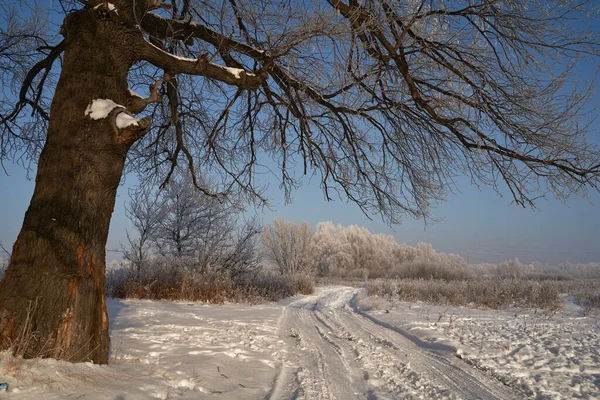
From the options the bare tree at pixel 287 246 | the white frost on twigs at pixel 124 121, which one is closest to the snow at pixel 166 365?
the white frost on twigs at pixel 124 121

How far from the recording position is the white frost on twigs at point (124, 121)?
10.2 feet

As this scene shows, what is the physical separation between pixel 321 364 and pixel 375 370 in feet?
1.88

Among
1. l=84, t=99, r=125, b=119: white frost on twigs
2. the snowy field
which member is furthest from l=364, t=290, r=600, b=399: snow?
l=84, t=99, r=125, b=119: white frost on twigs

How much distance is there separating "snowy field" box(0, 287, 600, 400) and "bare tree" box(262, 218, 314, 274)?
65.9 ft

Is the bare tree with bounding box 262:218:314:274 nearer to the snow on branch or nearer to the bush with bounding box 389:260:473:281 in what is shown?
the bush with bounding box 389:260:473:281

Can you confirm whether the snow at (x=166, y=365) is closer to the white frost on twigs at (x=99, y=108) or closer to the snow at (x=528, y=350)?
the white frost on twigs at (x=99, y=108)

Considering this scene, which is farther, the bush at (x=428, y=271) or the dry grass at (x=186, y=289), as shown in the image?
the bush at (x=428, y=271)

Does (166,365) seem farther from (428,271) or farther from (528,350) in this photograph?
(428,271)

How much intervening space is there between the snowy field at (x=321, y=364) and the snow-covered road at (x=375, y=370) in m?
0.01

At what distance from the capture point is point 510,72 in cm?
479

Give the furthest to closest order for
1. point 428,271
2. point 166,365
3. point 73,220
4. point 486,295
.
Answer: point 428,271
point 486,295
point 166,365
point 73,220

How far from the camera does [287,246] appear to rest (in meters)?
26.5

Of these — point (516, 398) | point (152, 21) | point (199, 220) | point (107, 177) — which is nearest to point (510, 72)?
point (516, 398)

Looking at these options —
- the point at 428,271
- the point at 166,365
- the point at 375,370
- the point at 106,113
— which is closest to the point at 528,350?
the point at 375,370
